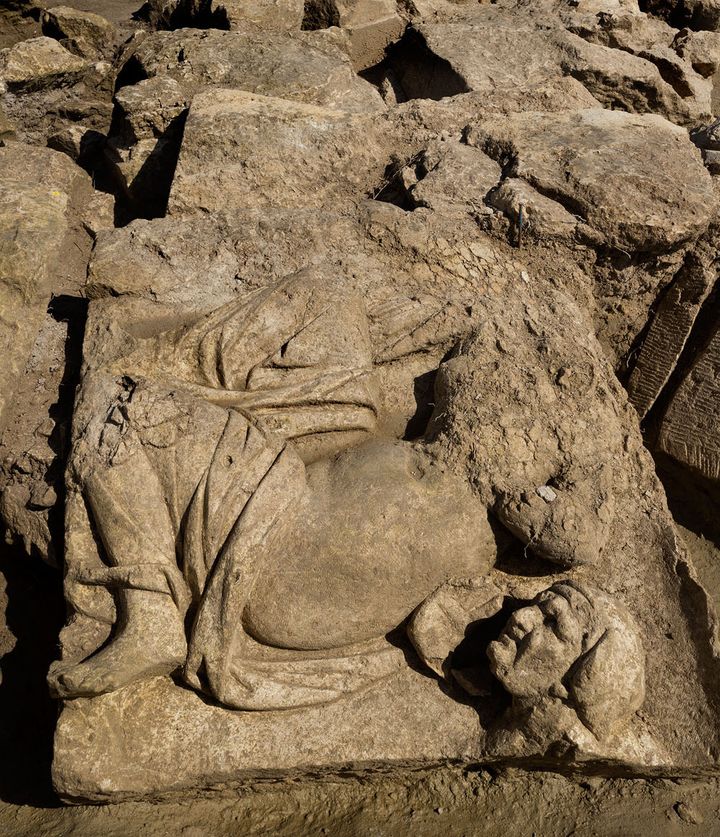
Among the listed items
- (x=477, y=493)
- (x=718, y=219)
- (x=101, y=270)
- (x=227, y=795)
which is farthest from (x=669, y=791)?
(x=101, y=270)

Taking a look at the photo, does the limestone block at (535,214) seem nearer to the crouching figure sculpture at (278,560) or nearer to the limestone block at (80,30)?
the crouching figure sculpture at (278,560)

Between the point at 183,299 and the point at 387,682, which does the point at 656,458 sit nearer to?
the point at 387,682

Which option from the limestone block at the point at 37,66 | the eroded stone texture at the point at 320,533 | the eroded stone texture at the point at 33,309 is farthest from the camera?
the limestone block at the point at 37,66

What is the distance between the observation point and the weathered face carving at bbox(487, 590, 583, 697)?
2545 mm

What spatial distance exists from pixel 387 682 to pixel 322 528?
69 centimetres

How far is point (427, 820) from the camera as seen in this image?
2922mm

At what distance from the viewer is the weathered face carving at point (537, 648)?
2.54 metres

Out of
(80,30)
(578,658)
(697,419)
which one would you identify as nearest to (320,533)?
(578,658)

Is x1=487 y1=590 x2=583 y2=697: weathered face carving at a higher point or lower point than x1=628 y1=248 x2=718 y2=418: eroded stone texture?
lower

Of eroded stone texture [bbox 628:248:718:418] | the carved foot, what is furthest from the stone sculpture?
eroded stone texture [bbox 628:248:718:418]

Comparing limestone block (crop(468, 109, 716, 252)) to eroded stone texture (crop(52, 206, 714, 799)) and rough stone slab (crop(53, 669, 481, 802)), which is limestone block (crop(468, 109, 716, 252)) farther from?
rough stone slab (crop(53, 669, 481, 802))

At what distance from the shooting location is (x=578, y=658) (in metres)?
2.54

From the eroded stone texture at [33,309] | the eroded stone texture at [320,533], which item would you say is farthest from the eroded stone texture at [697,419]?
the eroded stone texture at [33,309]

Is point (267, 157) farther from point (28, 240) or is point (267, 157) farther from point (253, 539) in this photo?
point (253, 539)
